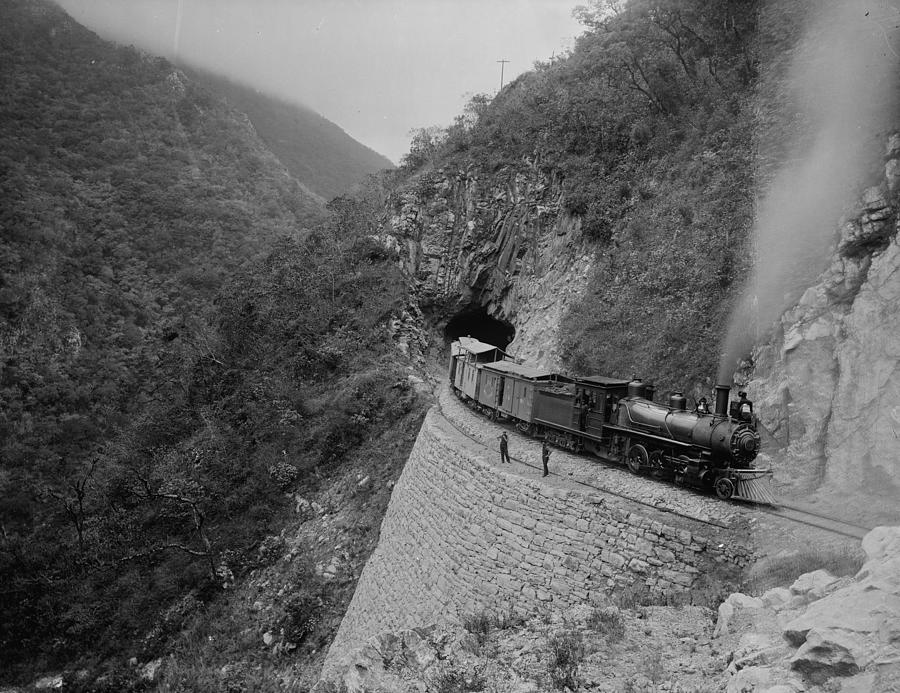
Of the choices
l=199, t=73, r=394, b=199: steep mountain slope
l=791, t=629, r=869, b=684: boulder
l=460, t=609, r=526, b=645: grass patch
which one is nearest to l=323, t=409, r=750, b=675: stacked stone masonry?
l=460, t=609, r=526, b=645: grass patch

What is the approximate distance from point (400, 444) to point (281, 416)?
6.79m

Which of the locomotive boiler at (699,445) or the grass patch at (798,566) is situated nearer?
the grass patch at (798,566)

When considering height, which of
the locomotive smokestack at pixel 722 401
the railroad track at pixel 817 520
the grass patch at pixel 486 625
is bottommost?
the grass patch at pixel 486 625

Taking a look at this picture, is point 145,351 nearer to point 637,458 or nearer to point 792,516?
point 637,458

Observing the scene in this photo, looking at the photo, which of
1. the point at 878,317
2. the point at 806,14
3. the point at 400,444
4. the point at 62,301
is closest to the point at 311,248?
the point at 62,301

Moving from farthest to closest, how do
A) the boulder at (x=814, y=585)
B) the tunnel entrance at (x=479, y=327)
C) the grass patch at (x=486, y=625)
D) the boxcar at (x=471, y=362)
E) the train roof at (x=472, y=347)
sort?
the tunnel entrance at (x=479, y=327), the train roof at (x=472, y=347), the boxcar at (x=471, y=362), the grass patch at (x=486, y=625), the boulder at (x=814, y=585)

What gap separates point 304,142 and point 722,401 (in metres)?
69.6

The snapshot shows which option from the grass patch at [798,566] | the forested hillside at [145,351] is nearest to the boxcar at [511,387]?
the forested hillside at [145,351]

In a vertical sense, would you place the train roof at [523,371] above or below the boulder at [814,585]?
above

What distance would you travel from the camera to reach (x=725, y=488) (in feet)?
35.8

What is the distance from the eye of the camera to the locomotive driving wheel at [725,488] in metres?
10.9

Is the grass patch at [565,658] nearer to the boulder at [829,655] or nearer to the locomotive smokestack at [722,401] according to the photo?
the boulder at [829,655]

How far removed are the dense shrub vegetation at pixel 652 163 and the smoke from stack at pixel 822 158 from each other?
0.99m

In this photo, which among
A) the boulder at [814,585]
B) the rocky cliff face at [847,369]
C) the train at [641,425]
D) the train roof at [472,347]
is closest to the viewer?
the boulder at [814,585]
